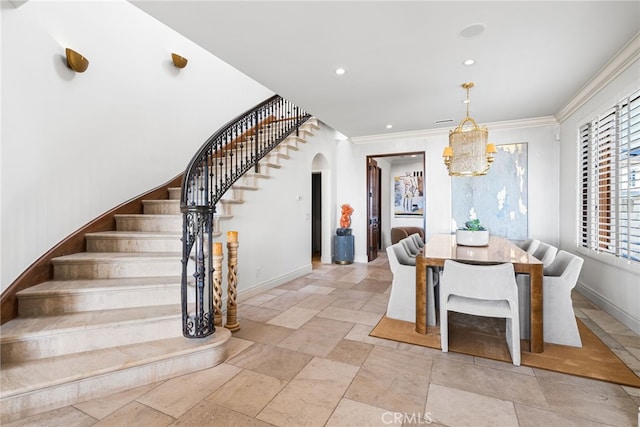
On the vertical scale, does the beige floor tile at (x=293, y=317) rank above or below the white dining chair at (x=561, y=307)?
below

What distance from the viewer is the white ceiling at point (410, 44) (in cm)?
234

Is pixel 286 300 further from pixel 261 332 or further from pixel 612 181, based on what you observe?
pixel 612 181

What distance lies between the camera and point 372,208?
7137mm

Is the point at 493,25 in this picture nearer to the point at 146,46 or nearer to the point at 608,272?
the point at 608,272

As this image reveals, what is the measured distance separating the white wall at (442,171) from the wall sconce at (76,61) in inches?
194

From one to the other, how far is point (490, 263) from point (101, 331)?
3267 mm

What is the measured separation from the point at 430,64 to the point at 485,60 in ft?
1.80

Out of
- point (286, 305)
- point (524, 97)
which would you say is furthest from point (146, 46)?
point (524, 97)

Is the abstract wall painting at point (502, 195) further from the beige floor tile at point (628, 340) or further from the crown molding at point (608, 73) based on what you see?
the beige floor tile at point (628, 340)

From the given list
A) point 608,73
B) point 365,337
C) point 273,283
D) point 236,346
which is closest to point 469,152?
point 608,73

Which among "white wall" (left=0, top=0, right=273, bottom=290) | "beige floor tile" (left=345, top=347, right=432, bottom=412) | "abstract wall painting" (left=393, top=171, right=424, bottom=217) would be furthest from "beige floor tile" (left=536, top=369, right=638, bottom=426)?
"abstract wall painting" (left=393, top=171, right=424, bottom=217)

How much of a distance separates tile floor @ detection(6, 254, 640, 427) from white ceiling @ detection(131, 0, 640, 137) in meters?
2.79

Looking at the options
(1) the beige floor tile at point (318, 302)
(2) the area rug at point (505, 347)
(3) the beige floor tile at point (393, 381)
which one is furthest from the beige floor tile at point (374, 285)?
(3) the beige floor tile at point (393, 381)

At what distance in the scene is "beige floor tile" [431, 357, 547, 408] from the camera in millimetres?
1957
